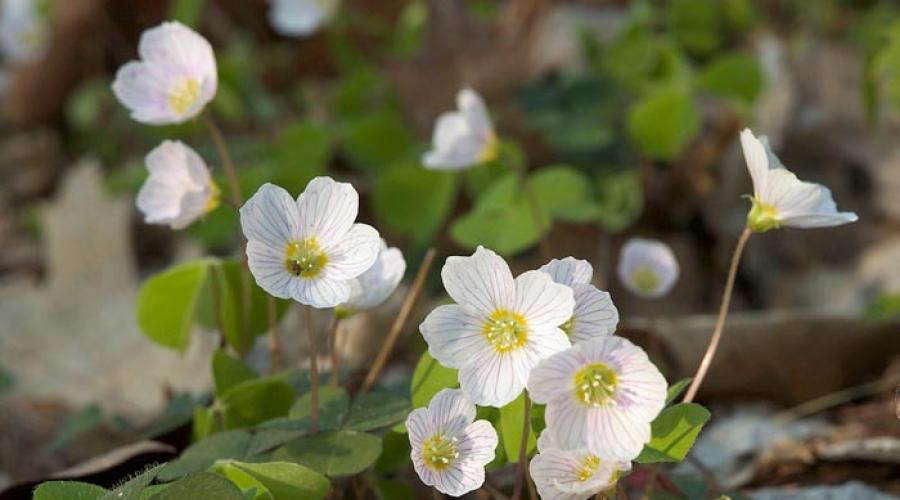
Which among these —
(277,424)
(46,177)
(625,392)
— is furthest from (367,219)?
(625,392)

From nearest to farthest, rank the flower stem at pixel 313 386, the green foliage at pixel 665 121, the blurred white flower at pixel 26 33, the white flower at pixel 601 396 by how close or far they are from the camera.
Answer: the white flower at pixel 601 396 < the flower stem at pixel 313 386 < the green foliage at pixel 665 121 < the blurred white flower at pixel 26 33

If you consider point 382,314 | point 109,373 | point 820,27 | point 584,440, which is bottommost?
point 109,373

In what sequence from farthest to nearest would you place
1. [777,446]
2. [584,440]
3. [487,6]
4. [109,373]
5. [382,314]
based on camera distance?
[487,6] < [109,373] < [382,314] < [777,446] < [584,440]

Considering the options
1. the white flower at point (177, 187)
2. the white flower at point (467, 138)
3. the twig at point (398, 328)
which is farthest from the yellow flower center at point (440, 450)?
the white flower at point (467, 138)

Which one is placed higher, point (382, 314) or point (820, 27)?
point (820, 27)

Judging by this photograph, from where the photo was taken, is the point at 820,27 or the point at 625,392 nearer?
the point at 625,392

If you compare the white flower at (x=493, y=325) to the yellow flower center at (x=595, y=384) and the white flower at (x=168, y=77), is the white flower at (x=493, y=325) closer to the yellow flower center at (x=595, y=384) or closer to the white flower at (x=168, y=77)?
the yellow flower center at (x=595, y=384)


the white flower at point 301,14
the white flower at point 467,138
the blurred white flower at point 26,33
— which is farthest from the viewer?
the blurred white flower at point 26,33

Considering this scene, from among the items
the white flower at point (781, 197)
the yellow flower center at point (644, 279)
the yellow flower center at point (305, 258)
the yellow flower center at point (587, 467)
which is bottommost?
the yellow flower center at point (587, 467)

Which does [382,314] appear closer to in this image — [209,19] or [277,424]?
[277,424]

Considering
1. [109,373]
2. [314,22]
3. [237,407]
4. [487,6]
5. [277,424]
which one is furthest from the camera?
[487,6]
